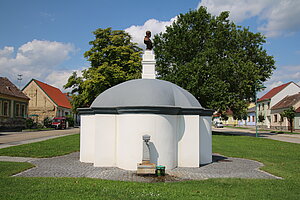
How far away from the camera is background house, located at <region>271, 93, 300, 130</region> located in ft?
164

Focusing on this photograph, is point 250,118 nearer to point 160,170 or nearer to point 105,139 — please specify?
point 105,139

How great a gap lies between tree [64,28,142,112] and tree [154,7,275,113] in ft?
15.8

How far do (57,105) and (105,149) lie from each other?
42.5m

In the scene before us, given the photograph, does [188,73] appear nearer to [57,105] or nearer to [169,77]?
[169,77]

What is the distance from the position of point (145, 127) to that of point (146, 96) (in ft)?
4.19

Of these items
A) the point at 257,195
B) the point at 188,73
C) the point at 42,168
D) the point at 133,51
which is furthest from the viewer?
the point at 133,51

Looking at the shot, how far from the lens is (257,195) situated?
7.27 meters

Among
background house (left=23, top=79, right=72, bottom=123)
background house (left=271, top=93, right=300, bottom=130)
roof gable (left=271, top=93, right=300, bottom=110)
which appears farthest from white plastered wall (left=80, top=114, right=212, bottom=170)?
roof gable (left=271, top=93, right=300, bottom=110)

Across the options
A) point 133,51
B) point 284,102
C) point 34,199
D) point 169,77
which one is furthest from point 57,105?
point 34,199

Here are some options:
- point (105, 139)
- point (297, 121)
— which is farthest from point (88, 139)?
point (297, 121)

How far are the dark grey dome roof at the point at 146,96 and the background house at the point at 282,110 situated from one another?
42296mm

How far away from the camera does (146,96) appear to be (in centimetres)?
1154

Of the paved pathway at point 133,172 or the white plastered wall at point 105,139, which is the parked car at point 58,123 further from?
the white plastered wall at point 105,139

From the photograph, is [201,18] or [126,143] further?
[201,18]
